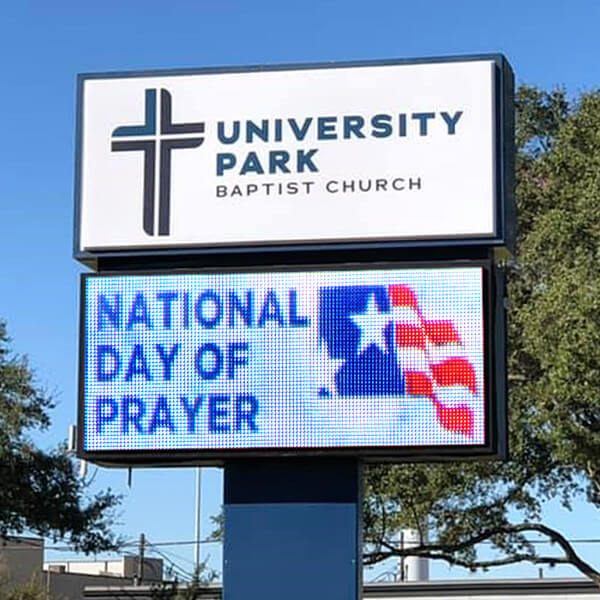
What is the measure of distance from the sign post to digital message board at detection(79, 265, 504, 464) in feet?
0.06

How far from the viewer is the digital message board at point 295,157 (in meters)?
14.8

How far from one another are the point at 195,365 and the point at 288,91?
9.27 feet

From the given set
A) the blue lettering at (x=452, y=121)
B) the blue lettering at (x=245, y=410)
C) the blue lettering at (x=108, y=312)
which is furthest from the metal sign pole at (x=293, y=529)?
the blue lettering at (x=452, y=121)

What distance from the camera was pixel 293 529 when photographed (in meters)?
14.7

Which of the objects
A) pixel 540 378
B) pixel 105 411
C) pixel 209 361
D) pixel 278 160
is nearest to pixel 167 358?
pixel 209 361

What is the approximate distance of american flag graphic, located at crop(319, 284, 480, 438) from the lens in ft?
45.1

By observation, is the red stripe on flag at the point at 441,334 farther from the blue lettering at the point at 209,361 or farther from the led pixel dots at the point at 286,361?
the blue lettering at the point at 209,361

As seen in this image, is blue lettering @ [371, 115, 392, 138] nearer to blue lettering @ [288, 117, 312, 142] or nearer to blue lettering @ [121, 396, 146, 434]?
blue lettering @ [288, 117, 312, 142]

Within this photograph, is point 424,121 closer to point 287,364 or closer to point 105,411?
point 287,364

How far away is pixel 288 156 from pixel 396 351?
233 centimetres

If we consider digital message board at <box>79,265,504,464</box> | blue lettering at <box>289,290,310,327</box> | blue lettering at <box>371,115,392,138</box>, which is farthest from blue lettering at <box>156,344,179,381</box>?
blue lettering at <box>371,115,392,138</box>

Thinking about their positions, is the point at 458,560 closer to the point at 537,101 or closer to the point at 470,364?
the point at 537,101

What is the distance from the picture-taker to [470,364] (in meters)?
13.8

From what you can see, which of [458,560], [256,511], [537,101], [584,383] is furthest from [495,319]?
[537,101]
